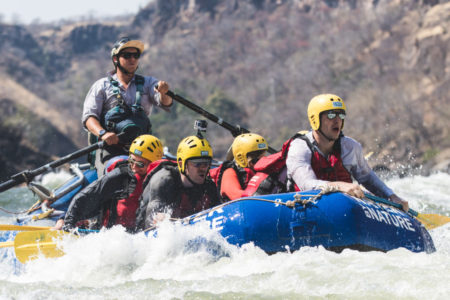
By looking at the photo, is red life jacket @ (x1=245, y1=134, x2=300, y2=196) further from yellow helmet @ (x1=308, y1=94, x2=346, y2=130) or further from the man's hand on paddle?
the man's hand on paddle

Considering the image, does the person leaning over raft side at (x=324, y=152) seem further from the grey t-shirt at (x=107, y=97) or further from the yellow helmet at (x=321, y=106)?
the grey t-shirt at (x=107, y=97)

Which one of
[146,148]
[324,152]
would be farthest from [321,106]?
[146,148]

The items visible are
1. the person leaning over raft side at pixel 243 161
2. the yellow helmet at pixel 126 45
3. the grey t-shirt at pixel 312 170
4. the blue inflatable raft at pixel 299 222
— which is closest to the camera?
the blue inflatable raft at pixel 299 222

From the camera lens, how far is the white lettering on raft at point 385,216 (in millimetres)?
5215

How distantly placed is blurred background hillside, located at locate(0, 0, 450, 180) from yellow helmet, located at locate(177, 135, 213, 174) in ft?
28.1

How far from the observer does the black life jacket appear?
7.58 metres

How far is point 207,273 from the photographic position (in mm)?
4922

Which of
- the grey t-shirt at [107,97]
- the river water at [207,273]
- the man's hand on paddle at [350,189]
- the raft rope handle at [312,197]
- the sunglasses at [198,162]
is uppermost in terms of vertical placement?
the grey t-shirt at [107,97]

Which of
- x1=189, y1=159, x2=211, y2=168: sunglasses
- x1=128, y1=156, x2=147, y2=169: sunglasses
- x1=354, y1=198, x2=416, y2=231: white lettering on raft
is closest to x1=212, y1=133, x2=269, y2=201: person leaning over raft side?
x1=189, y1=159, x2=211, y2=168: sunglasses

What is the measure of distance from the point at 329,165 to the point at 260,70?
56678 mm

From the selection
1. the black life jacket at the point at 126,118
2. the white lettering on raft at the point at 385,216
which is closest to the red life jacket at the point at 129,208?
the black life jacket at the point at 126,118

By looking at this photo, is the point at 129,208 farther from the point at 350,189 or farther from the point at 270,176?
the point at 350,189

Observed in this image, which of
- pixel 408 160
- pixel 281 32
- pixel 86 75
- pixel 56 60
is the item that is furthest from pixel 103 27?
pixel 408 160

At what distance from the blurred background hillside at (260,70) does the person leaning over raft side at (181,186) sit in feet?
27.9
